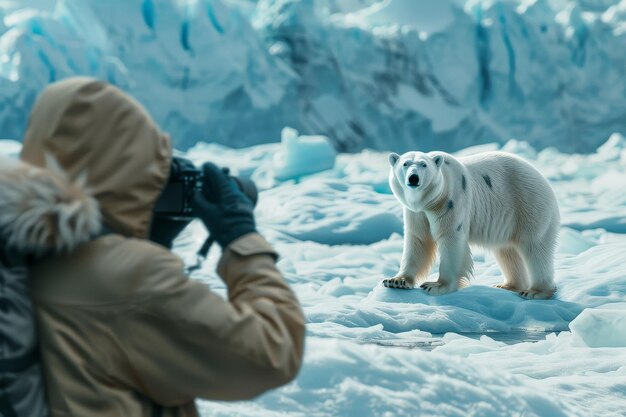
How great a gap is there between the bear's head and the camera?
346cm

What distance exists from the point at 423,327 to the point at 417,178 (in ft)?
2.73

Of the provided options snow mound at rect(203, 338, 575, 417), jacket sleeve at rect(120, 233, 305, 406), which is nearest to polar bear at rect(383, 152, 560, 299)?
snow mound at rect(203, 338, 575, 417)

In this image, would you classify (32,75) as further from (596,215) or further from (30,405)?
(30,405)

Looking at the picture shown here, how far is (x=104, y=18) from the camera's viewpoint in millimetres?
18297

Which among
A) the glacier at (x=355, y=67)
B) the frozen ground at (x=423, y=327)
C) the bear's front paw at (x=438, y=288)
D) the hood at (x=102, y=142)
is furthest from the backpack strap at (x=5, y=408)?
the glacier at (x=355, y=67)

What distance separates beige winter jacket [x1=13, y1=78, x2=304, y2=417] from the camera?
1.06 m

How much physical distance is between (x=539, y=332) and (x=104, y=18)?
624 inches

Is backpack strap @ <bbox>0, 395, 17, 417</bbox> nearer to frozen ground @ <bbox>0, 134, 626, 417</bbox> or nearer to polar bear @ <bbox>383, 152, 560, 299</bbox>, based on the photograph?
frozen ground @ <bbox>0, 134, 626, 417</bbox>

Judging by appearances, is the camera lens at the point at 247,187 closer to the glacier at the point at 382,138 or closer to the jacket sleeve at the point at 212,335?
the jacket sleeve at the point at 212,335

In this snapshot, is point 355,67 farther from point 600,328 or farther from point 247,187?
point 247,187

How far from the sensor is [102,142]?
43.0 inches

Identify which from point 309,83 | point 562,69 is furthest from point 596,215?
point 562,69

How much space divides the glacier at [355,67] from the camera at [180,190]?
16441 millimetres

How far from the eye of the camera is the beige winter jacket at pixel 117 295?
3.49ft
